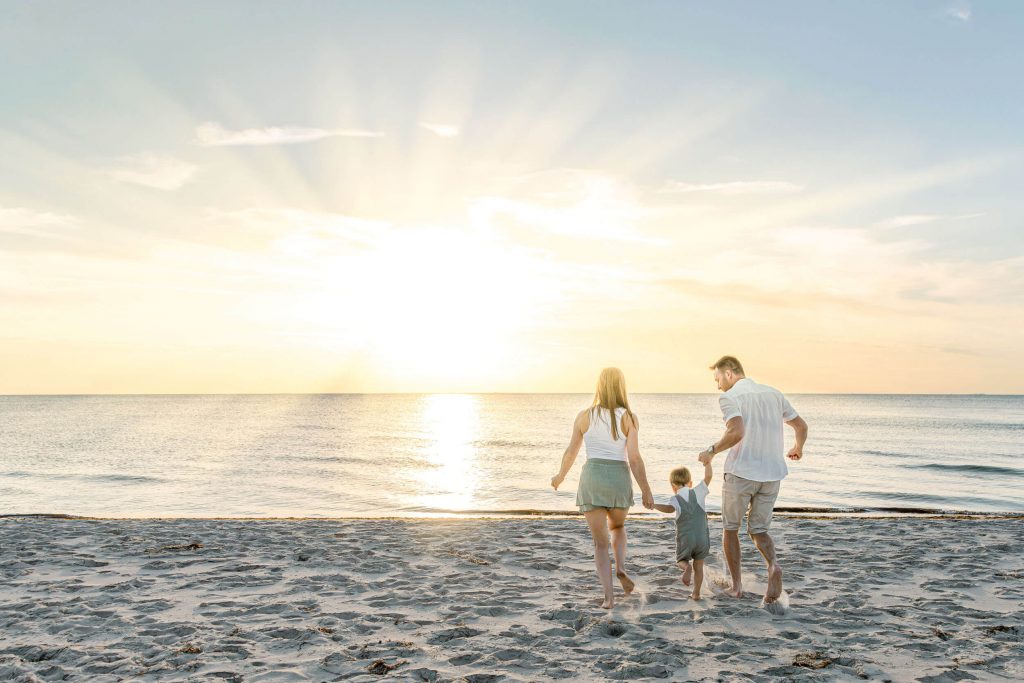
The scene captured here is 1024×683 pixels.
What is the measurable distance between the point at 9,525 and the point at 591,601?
10838mm

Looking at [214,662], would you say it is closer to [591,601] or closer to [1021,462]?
[591,601]

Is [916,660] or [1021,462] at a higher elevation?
[916,660]

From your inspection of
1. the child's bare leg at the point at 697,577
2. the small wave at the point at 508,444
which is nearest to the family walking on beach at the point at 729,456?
the child's bare leg at the point at 697,577

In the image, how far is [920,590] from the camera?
298 inches

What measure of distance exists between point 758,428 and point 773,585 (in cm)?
162

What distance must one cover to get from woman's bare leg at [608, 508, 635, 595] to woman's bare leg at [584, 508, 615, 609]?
5.4 inches

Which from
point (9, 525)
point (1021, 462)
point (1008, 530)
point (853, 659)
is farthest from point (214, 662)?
point (1021, 462)

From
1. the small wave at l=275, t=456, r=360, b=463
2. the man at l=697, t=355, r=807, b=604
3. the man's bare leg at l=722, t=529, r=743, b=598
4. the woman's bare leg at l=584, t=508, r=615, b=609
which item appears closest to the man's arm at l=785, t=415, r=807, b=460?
the man at l=697, t=355, r=807, b=604

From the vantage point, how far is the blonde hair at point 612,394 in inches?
257

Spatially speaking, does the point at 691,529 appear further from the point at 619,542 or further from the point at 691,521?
the point at 619,542

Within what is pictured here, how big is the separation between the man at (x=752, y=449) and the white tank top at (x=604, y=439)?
0.77 metres

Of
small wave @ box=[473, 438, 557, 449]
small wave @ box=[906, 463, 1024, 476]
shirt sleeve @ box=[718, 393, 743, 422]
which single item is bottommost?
small wave @ box=[473, 438, 557, 449]

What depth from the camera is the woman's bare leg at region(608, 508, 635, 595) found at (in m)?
6.77

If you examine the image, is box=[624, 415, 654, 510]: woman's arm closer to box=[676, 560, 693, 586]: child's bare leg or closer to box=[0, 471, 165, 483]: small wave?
box=[676, 560, 693, 586]: child's bare leg
